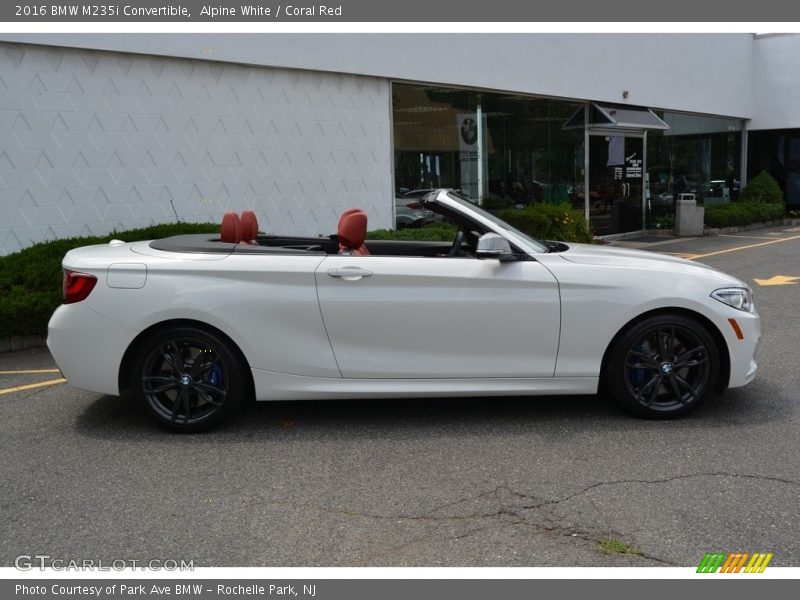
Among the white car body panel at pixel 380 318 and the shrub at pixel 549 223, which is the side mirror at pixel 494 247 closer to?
the white car body panel at pixel 380 318

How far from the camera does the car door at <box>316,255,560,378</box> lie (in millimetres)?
4938

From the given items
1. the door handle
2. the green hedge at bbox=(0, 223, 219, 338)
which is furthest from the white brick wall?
the door handle

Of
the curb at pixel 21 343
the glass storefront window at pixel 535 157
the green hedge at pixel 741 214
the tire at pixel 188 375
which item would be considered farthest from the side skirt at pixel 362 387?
the green hedge at pixel 741 214

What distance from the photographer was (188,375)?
493 cm

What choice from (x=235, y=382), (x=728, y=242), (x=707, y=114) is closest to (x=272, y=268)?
(x=235, y=382)

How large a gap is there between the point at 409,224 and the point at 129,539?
10090mm

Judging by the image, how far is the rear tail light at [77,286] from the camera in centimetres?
495

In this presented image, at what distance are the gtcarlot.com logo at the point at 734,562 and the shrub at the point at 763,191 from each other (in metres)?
22.9

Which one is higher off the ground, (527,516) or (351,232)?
(351,232)

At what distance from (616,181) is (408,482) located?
55.2ft

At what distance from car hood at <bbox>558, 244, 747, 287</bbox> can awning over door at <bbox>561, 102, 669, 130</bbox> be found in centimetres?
1266

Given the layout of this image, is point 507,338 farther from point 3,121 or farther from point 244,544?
point 3,121

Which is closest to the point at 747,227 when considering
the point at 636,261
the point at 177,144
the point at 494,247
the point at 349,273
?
the point at 177,144

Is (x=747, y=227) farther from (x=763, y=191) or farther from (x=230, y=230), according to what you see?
(x=230, y=230)
